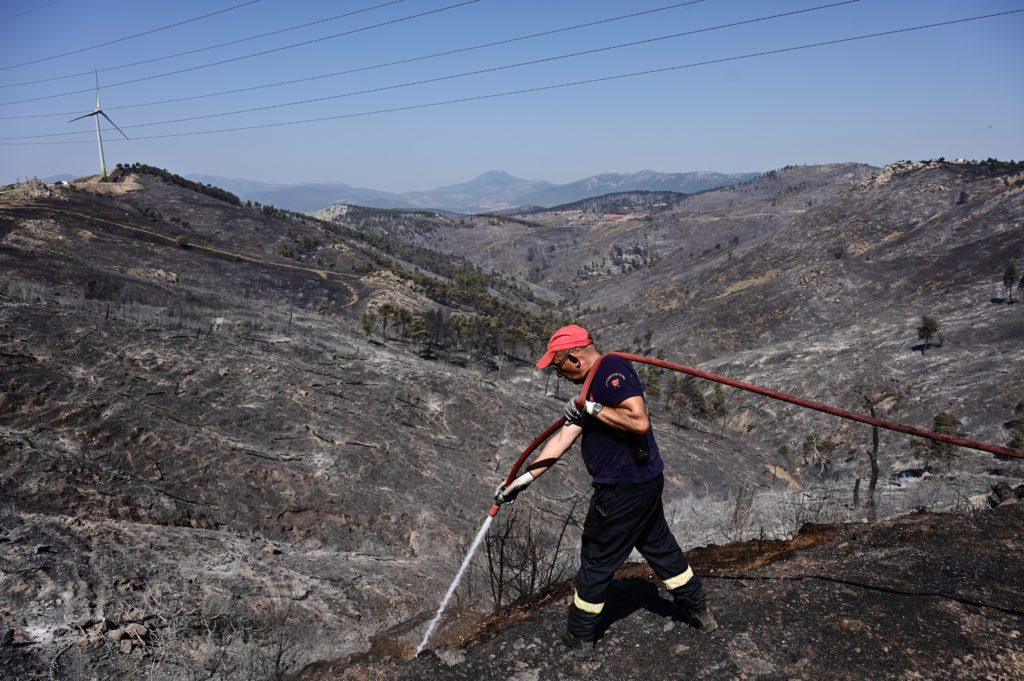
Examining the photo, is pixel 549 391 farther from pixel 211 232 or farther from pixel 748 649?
pixel 211 232

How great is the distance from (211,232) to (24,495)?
8146cm

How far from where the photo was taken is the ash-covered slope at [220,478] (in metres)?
6.14

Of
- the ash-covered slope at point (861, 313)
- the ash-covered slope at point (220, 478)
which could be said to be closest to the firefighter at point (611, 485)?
the ash-covered slope at point (220, 478)

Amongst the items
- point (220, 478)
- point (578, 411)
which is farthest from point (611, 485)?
point (220, 478)

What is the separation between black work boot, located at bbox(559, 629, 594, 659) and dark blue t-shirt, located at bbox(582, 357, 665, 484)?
4.70 feet

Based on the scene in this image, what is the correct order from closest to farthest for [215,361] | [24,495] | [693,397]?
[24,495]
[215,361]
[693,397]

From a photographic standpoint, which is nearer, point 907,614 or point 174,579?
point 907,614

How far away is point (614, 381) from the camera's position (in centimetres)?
445

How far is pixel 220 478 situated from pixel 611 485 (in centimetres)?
1153

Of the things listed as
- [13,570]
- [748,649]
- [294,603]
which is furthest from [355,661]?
[13,570]

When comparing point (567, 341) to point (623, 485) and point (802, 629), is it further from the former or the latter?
point (802, 629)

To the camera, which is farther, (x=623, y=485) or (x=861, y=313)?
(x=861, y=313)

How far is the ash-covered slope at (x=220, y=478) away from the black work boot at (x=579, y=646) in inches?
107

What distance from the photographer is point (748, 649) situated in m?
4.48
